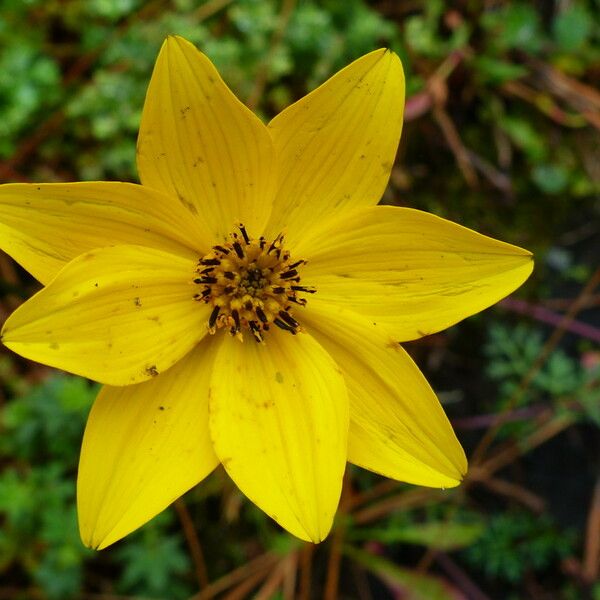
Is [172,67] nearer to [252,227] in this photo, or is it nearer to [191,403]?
[252,227]

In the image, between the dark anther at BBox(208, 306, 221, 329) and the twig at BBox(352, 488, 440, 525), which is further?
the twig at BBox(352, 488, 440, 525)

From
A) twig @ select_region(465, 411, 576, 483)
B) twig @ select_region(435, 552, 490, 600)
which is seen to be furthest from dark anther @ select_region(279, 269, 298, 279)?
twig @ select_region(435, 552, 490, 600)

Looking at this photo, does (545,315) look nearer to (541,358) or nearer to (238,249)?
(541,358)

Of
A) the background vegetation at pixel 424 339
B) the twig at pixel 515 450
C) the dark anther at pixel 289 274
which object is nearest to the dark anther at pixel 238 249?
the dark anther at pixel 289 274

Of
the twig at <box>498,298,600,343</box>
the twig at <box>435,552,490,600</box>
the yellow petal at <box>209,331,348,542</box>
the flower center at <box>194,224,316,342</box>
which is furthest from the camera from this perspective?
the twig at <box>498,298,600,343</box>

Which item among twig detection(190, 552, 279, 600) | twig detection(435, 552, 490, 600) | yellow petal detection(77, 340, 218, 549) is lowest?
twig detection(435, 552, 490, 600)

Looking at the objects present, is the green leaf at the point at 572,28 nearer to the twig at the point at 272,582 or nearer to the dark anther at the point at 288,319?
the dark anther at the point at 288,319

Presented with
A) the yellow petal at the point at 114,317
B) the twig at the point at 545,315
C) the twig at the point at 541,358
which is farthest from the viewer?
the twig at the point at 545,315

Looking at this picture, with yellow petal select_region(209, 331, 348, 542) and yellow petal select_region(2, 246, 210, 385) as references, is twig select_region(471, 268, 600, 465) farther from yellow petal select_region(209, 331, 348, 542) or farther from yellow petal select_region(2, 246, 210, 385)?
yellow petal select_region(2, 246, 210, 385)

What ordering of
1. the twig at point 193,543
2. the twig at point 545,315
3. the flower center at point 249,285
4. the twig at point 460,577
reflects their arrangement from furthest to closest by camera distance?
the twig at point 545,315, the twig at point 460,577, the twig at point 193,543, the flower center at point 249,285

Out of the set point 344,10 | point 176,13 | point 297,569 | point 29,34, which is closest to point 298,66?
point 344,10
